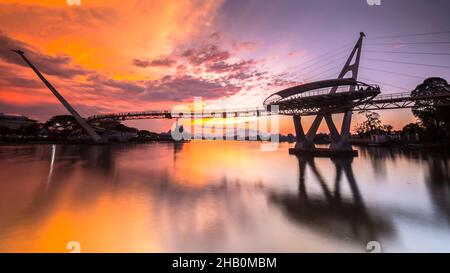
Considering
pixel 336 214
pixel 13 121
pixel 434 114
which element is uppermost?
pixel 13 121

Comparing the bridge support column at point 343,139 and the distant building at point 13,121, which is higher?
the distant building at point 13,121

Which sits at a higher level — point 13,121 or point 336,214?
point 13,121

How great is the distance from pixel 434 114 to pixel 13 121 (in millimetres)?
191693

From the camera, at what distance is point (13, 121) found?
120125 mm

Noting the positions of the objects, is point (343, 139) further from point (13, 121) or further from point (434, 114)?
point (13, 121)

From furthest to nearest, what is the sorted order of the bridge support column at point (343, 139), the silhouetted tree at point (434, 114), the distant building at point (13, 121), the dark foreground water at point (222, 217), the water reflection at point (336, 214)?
the distant building at point (13, 121), the silhouetted tree at point (434, 114), the bridge support column at point (343, 139), the water reflection at point (336, 214), the dark foreground water at point (222, 217)

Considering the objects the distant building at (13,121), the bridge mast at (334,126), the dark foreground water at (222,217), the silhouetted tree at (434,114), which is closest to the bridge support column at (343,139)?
the bridge mast at (334,126)

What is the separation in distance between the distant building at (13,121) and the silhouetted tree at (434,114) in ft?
587

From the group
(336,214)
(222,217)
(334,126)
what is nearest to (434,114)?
(334,126)

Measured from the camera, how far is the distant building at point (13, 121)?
115m

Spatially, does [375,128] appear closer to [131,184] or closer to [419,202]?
[419,202]

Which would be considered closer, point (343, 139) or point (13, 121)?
point (343, 139)

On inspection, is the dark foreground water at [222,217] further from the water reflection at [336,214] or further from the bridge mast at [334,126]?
the bridge mast at [334,126]
